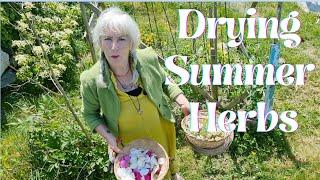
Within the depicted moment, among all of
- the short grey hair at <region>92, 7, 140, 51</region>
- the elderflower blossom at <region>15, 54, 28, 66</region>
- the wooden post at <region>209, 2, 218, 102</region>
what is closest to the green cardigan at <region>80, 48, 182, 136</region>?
the short grey hair at <region>92, 7, 140, 51</region>

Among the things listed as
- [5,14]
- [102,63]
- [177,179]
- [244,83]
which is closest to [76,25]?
[5,14]

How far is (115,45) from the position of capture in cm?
277

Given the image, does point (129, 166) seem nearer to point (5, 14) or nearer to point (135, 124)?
point (135, 124)

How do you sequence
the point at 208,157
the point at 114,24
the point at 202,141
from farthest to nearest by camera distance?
1. the point at 208,157
2. the point at 202,141
3. the point at 114,24

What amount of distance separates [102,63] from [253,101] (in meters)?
2.16

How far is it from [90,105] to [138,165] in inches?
20.7

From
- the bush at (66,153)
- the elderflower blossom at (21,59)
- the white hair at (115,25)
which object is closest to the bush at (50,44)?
the elderflower blossom at (21,59)

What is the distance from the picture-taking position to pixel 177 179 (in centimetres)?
391

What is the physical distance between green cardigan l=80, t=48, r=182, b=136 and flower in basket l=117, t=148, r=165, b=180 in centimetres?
19

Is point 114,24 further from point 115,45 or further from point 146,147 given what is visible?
point 146,147

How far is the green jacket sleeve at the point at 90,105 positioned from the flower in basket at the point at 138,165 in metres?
0.32

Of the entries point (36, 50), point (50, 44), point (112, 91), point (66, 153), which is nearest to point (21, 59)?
point (36, 50)

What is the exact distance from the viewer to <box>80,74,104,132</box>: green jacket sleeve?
3.01m

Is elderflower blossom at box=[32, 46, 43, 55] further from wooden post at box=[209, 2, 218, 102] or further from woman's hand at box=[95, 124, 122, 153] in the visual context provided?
woman's hand at box=[95, 124, 122, 153]
